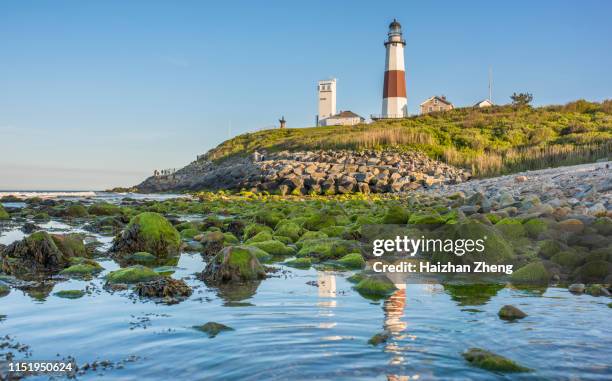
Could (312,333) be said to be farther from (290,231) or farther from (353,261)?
(290,231)

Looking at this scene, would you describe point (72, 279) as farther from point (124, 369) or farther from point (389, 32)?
point (389, 32)

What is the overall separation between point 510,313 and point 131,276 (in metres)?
4.44

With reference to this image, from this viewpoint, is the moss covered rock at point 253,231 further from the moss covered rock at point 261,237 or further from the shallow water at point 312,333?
the shallow water at point 312,333

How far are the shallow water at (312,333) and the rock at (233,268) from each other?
1.31 ft

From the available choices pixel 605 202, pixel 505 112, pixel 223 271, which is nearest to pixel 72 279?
pixel 223 271

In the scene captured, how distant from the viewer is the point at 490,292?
6766mm

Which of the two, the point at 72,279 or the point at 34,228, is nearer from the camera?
the point at 72,279

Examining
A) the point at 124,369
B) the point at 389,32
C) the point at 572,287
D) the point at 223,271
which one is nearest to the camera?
the point at 124,369

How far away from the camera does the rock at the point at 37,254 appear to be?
312 inches

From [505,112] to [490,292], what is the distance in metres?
54.4

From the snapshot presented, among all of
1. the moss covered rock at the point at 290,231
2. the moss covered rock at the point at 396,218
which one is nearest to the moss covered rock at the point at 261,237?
the moss covered rock at the point at 290,231

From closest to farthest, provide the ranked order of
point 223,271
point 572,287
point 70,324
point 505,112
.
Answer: point 70,324 → point 572,287 → point 223,271 → point 505,112

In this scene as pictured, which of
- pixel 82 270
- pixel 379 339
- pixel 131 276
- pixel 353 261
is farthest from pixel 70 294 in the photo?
pixel 353 261

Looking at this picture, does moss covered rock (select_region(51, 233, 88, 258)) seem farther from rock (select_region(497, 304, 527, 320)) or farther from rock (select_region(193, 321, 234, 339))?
rock (select_region(497, 304, 527, 320))
